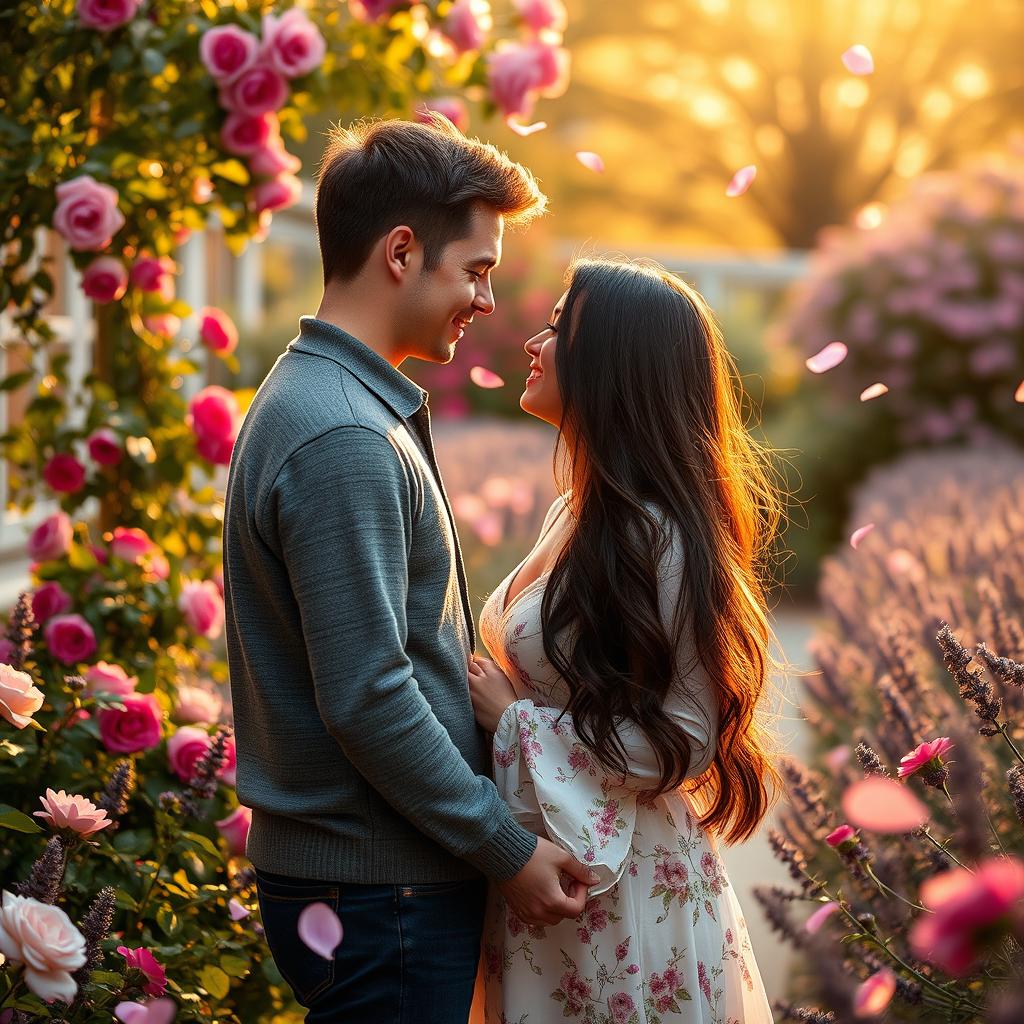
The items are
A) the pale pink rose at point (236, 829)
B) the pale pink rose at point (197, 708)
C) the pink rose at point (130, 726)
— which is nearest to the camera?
the pink rose at point (130, 726)

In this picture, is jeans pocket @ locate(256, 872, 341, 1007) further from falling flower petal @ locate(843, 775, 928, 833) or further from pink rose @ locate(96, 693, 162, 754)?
falling flower petal @ locate(843, 775, 928, 833)

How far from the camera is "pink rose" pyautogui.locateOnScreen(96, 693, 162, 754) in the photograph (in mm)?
2557

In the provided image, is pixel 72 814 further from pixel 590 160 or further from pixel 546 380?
pixel 590 160

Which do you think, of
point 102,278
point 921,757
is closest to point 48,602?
point 102,278

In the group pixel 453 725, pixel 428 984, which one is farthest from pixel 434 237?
pixel 428 984

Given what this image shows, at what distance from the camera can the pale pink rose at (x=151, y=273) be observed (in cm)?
343

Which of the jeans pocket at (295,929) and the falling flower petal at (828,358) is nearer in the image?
the jeans pocket at (295,929)

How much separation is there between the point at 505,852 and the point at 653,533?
54 cm

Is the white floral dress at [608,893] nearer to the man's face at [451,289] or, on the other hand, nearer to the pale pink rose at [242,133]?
the man's face at [451,289]

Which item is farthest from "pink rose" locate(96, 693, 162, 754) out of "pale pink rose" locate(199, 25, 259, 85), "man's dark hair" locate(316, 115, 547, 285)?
"pale pink rose" locate(199, 25, 259, 85)

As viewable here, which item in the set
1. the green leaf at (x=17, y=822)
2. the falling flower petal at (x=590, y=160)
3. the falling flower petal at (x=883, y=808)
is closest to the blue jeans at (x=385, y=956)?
the green leaf at (x=17, y=822)

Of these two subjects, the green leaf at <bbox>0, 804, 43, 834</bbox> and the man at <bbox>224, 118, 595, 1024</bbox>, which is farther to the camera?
the green leaf at <bbox>0, 804, 43, 834</bbox>

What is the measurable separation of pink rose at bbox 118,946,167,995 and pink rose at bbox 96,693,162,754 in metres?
0.64

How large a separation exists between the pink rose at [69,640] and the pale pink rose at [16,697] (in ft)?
3.31
